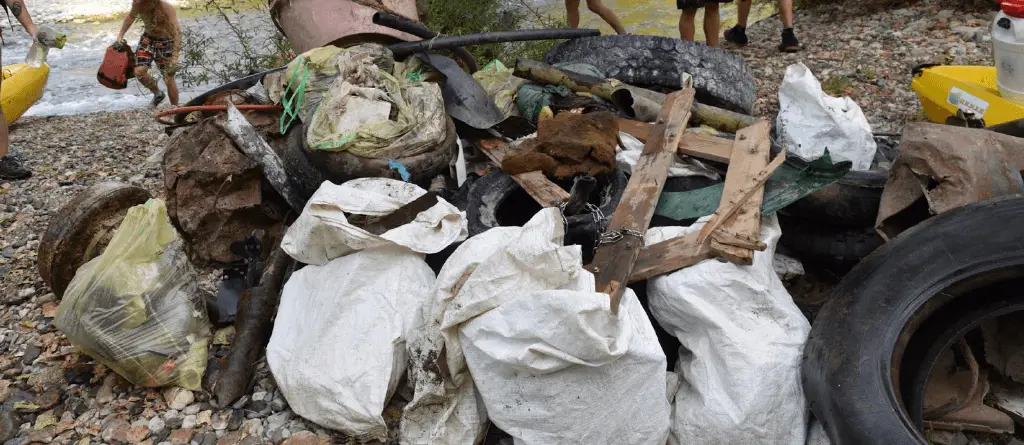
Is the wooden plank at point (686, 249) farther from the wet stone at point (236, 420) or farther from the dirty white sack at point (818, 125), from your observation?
the wet stone at point (236, 420)

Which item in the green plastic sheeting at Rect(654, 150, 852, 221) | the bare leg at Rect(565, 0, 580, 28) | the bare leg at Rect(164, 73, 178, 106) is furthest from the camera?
the bare leg at Rect(164, 73, 178, 106)

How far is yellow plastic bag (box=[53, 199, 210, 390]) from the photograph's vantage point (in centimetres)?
238

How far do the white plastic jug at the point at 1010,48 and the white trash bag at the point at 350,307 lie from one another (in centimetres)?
252

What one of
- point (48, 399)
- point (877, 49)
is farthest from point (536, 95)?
point (877, 49)

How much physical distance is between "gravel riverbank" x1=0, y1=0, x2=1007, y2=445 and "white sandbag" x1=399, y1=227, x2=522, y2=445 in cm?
21

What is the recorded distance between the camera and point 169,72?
6035mm

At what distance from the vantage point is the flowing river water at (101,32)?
7.68 meters

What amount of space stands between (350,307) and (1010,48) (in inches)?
119

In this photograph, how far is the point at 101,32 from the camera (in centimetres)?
1066

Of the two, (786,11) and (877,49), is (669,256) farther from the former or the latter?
(786,11)

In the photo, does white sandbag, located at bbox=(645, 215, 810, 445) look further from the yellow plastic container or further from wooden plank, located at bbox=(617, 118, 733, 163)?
the yellow plastic container

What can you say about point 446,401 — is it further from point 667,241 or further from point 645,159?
point 645,159

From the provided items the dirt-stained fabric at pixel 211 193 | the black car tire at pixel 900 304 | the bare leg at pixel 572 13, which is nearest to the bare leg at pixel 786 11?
the bare leg at pixel 572 13

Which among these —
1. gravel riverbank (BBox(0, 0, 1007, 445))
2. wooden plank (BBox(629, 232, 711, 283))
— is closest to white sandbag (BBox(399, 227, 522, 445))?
gravel riverbank (BBox(0, 0, 1007, 445))
